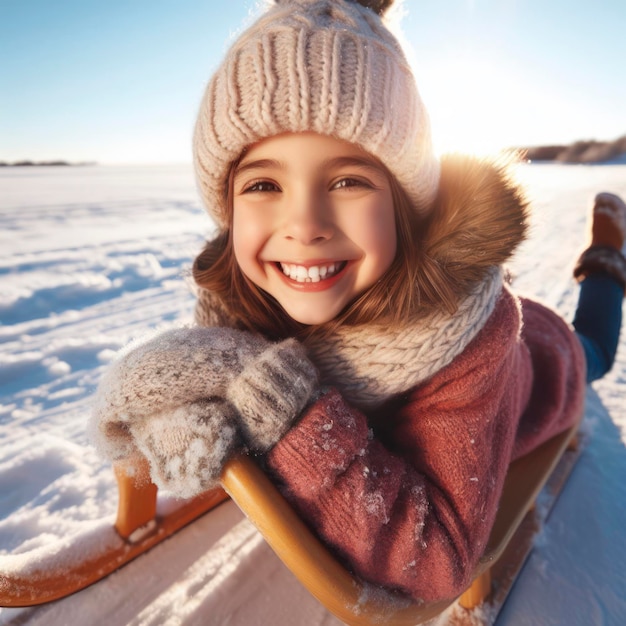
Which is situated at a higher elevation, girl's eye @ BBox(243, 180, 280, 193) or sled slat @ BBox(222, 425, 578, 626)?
girl's eye @ BBox(243, 180, 280, 193)

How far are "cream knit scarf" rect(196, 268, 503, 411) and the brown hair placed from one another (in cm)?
2

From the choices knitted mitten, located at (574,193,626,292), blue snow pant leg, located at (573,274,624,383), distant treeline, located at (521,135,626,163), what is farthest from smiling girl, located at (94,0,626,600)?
distant treeline, located at (521,135,626,163)

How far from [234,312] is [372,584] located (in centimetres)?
54

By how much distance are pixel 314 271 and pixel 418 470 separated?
1.16ft

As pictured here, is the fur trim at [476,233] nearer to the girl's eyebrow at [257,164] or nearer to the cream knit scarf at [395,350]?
the cream knit scarf at [395,350]

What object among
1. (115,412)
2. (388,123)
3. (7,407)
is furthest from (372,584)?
(7,407)

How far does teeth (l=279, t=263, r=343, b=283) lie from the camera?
2.43 ft

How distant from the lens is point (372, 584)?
62cm

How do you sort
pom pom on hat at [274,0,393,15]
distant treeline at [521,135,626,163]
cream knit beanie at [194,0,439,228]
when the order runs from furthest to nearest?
distant treeline at [521,135,626,163] < pom pom on hat at [274,0,393,15] < cream knit beanie at [194,0,439,228]

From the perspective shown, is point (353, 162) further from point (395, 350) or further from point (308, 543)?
point (308, 543)

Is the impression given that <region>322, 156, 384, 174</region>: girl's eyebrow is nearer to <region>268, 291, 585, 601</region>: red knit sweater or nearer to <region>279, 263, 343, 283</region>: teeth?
<region>279, 263, 343, 283</region>: teeth

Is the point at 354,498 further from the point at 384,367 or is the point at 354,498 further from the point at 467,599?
the point at 467,599

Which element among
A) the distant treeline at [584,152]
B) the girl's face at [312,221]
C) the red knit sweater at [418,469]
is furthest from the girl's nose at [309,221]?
the distant treeline at [584,152]

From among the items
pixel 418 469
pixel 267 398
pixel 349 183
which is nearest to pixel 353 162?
pixel 349 183
